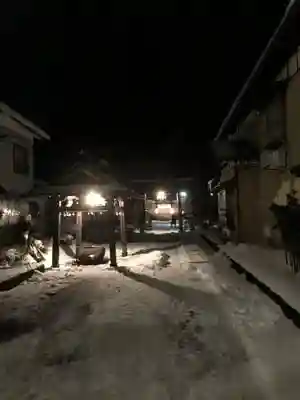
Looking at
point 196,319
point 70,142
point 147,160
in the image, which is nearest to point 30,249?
point 196,319

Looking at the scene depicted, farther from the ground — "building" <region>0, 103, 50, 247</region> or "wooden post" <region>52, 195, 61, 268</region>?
"building" <region>0, 103, 50, 247</region>

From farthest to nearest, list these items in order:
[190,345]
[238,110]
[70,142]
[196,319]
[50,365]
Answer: [70,142] < [238,110] < [196,319] < [190,345] < [50,365]

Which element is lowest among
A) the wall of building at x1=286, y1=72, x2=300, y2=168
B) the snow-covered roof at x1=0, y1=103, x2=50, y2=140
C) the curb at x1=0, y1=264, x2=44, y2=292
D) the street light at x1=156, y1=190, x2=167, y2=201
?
the curb at x1=0, y1=264, x2=44, y2=292

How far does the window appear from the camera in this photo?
2522 centimetres

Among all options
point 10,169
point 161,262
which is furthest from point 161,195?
point 161,262

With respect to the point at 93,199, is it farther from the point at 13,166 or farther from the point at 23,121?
the point at 23,121

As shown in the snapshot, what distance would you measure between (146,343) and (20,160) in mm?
19945

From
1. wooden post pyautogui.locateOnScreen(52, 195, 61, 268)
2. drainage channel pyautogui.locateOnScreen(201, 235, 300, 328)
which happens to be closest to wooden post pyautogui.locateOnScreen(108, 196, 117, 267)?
wooden post pyautogui.locateOnScreen(52, 195, 61, 268)

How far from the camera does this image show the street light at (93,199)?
60.2ft

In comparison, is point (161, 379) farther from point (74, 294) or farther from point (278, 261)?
point (278, 261)

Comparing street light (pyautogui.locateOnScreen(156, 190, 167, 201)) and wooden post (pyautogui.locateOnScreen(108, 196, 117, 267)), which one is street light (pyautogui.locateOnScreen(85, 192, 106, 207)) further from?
street light (pyautogui.locateOnScreen(156, 190, 167, 201))

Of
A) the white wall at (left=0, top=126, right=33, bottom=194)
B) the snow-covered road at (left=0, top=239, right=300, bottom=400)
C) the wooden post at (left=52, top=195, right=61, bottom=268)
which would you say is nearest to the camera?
the snow-covered road at (left=0, top=239, right=300, bottom=400)

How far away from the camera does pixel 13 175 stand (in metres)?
25.0

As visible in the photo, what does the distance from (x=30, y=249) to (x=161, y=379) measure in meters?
13.6
